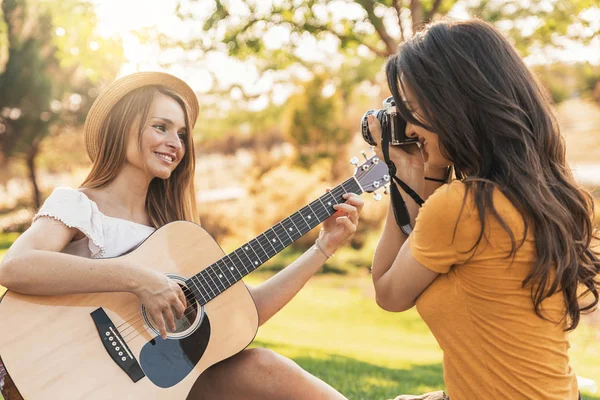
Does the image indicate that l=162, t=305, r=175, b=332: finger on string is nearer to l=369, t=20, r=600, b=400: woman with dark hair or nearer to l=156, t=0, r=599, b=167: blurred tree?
l=369, t=20, r=600, b=400: woman with dark hair

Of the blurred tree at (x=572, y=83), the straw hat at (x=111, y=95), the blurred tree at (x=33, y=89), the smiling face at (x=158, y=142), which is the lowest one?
the blurred tree at (x=572, y=83)

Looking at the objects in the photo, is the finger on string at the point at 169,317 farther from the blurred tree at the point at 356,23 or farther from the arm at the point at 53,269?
the blurred tree at the point at 356,23

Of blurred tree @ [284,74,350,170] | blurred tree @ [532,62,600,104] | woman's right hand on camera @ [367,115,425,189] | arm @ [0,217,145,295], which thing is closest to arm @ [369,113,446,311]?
woman's right hand on camera @ [367,115,425,189]

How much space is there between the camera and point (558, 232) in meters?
2.02

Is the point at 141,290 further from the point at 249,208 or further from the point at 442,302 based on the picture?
the point at 249,208

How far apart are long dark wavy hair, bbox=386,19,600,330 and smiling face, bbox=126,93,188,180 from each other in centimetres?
122

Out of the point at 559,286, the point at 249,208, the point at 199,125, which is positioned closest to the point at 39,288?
the point at 559,286

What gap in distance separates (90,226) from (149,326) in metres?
0.47

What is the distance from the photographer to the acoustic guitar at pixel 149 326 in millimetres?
2502

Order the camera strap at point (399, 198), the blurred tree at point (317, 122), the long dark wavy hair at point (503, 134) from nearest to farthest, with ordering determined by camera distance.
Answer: the long dark wavy hair at point (503, 134)
the camera strap at point (399, 198)
the blurred tree at point (317, 122)

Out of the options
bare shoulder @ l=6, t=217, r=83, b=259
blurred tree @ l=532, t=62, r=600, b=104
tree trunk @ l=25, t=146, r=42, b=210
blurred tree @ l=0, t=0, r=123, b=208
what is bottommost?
blurred tree @ l=532, t=62, r=600, b=104

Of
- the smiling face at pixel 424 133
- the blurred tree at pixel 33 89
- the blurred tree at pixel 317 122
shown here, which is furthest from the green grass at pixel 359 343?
the blurred tree at pixel 33 89

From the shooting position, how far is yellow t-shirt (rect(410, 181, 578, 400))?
2.00 metres

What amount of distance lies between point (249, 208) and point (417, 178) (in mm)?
14172
